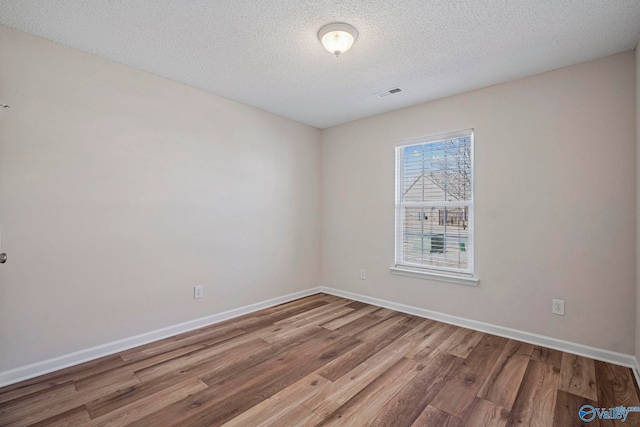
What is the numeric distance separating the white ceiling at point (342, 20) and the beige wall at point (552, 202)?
27 centimetres

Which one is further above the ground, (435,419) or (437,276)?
(437,276)

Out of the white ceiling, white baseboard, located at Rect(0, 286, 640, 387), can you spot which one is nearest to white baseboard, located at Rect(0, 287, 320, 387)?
white baseboard, located at Rect(0, 286, 640, 387)

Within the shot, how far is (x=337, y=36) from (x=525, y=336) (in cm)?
305

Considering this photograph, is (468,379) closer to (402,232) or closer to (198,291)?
(402,232)

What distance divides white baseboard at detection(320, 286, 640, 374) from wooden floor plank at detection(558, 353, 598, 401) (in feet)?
0.25

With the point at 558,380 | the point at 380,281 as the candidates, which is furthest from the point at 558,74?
the point at 380,281

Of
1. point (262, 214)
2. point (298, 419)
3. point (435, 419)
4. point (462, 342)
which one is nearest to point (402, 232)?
point (462, 342)

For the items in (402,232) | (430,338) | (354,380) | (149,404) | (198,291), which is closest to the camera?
(149,404)

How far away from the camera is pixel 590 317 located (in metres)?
2.49

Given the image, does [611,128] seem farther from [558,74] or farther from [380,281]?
[380,281]

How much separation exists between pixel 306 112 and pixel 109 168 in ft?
7.47

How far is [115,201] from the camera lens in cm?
257

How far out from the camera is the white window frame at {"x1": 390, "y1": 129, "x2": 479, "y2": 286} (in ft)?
10.4

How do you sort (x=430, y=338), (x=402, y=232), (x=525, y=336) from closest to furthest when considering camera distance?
(x=525, y=336)
(x=430, y=338)
(x=402, y=232)
